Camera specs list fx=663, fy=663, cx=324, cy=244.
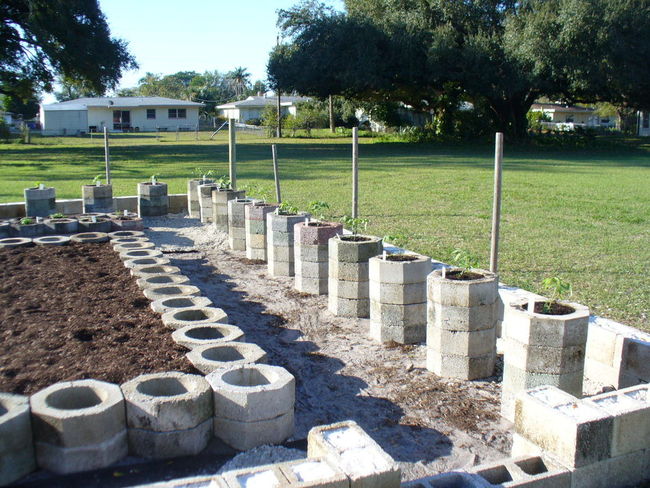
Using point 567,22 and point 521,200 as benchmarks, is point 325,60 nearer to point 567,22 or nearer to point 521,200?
point 567,22

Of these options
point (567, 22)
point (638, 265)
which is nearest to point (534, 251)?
point (638, 265)

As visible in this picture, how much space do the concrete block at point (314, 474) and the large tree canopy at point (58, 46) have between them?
28822 mm

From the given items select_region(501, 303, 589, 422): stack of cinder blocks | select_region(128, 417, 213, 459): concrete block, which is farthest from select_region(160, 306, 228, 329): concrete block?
select_region(501, 303, 589, 422): stack of cinder blocks

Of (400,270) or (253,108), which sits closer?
(400,270)

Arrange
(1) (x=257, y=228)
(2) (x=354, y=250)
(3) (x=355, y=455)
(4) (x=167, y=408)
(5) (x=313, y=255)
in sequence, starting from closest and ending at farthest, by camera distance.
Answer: (3) (x=355, y=455), (4) (x=167, y=408), (2) (x=354, y=250), (5) (x=313, y=255), (1) (x=257, y=228)

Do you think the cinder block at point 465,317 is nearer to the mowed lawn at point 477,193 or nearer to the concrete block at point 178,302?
the mowed lawn at point 477,193

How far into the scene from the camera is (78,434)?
148 inches

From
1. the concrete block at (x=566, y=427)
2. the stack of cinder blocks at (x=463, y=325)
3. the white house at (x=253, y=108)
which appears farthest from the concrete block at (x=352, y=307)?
the white house at (x=253, y=108)

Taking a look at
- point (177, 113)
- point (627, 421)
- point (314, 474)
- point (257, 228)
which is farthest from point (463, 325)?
point (177, 113)

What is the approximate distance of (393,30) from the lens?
32.0 m

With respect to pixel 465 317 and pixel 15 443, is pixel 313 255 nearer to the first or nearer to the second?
pixel 465 317

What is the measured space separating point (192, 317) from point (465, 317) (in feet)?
8.00

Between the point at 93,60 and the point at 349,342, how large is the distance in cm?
2679

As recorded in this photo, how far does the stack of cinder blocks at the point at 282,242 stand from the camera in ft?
28.6
